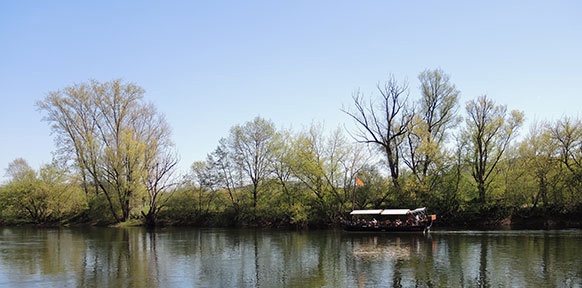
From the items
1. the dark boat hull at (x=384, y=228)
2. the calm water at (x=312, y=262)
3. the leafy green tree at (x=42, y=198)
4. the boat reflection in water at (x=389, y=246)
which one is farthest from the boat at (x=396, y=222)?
the leafy green tree at (x=42, y=198)

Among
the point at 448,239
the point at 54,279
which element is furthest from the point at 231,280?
the point at 448,239

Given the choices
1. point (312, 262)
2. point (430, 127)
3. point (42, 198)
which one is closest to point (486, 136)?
point (430, 127)

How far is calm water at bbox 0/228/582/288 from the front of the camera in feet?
71.2

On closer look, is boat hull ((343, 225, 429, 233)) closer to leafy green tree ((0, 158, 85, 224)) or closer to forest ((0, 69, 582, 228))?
forest ((0, 69, 582, 228))

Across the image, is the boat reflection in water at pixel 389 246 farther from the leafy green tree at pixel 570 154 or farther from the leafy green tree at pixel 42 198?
the leafy green tree at pixel 42 198

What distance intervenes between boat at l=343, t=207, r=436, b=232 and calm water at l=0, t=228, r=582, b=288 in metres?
4.43

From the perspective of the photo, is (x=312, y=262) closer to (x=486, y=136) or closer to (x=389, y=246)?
(x=389, y=246)

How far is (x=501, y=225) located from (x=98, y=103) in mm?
51155

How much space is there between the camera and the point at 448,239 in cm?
3866

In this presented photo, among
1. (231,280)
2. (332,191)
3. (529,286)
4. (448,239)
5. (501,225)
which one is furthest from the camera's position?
(332,191)

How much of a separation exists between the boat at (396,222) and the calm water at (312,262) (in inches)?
174

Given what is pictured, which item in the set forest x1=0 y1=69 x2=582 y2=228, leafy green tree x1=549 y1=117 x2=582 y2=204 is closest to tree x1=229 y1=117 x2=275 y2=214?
forest x1=0 y1=69 x2=582 y2=228

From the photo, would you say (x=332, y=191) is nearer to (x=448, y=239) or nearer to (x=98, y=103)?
(x=448, y=239)

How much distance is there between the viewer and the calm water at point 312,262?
71.2 ft
